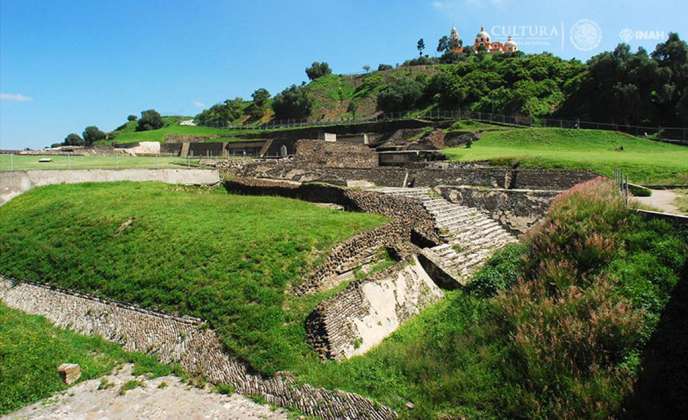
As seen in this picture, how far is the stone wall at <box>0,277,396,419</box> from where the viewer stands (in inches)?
257

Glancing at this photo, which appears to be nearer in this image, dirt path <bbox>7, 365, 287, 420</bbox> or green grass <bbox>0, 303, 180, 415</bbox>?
dirt path <bbox>7, 365, 287, 420</bbox>

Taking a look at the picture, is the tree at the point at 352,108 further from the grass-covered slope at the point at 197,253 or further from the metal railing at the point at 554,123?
the grass-covered slope at the point at 197,253

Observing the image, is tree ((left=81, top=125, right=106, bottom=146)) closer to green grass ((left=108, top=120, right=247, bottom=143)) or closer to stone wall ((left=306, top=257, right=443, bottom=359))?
green grass ((left=108, top=120, right=247, bottom=143))

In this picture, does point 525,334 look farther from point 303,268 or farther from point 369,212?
point 369,212

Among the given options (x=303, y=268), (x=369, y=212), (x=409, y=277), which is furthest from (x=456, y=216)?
(x=303, y=268)

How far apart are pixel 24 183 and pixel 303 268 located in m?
16.8

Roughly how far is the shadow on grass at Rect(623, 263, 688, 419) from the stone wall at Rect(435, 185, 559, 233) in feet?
26.1

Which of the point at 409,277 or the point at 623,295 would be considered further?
the point at 409,277

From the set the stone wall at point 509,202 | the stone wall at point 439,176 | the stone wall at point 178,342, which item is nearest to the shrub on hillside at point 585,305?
the stone wall at point 178,342

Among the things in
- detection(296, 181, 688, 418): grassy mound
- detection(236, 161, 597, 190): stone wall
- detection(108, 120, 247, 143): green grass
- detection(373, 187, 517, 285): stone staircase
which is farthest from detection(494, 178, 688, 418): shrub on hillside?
detection(108, 120, 247, 143): green grass

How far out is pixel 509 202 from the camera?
1442 centimetres

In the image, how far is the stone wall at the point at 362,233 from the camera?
985 centimetres

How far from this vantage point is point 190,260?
10359 mm

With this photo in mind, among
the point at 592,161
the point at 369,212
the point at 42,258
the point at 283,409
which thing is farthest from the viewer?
the point at 592,161
